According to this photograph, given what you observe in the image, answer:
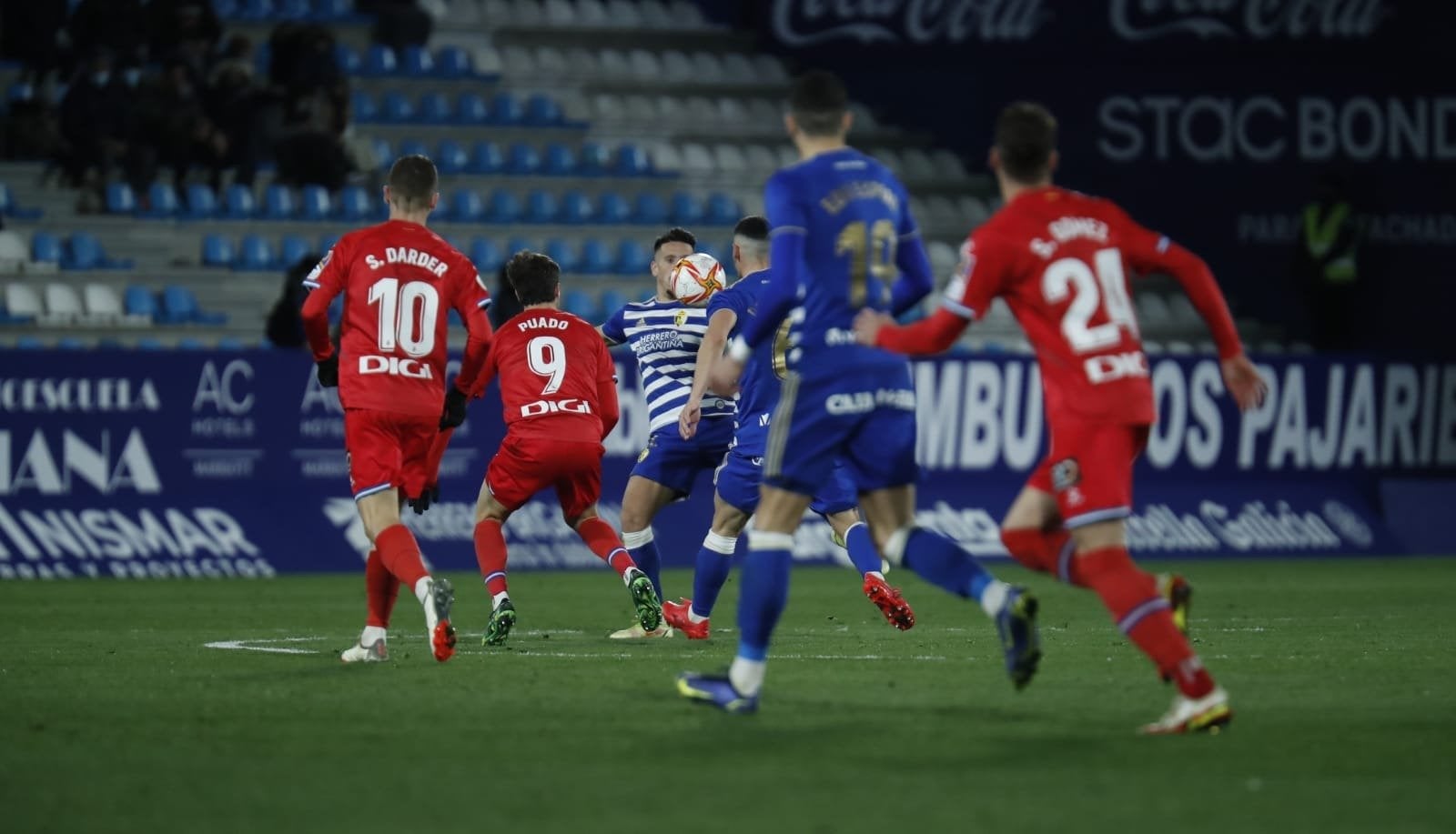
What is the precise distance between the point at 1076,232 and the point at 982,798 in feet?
7.17

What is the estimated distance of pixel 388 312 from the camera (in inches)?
368

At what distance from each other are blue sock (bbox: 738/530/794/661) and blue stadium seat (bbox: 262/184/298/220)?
48.8ft

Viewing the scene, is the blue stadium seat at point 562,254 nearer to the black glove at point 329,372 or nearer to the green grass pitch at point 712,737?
the green grass pitch at point 712,737

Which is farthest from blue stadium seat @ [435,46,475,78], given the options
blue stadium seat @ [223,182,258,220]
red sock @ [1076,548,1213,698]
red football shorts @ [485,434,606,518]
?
red sock @ [1076,548,1213,698]

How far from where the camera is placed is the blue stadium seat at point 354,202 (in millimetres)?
21594

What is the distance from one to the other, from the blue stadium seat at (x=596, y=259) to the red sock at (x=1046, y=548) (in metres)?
14.8

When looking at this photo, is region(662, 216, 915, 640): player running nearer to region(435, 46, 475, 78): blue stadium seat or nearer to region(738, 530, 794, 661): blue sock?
region(738, 530, 794, 661): blue sock

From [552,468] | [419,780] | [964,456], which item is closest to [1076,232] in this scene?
[419,780]

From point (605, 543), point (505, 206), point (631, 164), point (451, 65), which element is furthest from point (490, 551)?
point (451, 65)

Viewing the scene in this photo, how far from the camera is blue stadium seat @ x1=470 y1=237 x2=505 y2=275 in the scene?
21.2 m

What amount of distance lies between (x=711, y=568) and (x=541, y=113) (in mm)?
14305

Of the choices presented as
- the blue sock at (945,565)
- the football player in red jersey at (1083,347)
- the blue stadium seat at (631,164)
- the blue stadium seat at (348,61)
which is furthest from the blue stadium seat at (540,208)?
the football player in red jersey at (1083,347)

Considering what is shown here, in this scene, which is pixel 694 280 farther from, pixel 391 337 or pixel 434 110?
pixel 434 110

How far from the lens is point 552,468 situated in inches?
427
